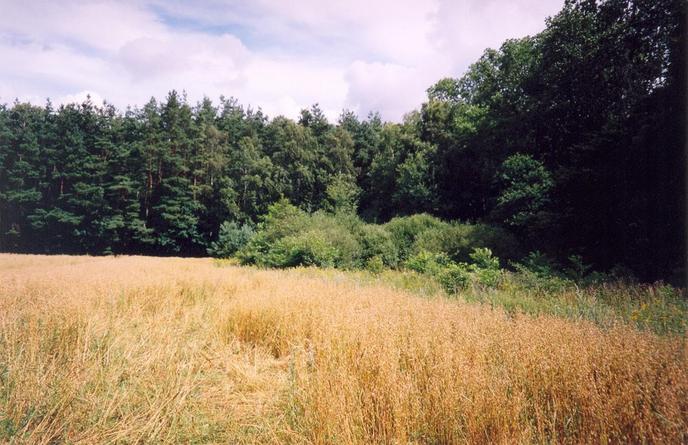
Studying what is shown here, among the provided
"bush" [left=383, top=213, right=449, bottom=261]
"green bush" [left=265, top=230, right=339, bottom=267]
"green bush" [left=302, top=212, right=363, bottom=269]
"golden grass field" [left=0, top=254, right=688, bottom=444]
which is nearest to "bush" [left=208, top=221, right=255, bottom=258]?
"green bush" [left=302, top=212, right=363, bottom=269]

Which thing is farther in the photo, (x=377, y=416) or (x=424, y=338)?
(x=424, y=338)

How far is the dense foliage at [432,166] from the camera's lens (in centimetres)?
1109

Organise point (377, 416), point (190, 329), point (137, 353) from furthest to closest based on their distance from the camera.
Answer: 1. point (190, 329)
2. point (137, 353)
3. point (377, 416)

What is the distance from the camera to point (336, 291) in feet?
21.7

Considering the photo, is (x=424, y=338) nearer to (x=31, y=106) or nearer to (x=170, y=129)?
(x=170, y=129)

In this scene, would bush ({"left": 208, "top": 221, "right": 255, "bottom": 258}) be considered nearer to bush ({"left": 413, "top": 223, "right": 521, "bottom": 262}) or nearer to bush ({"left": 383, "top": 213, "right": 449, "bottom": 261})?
bush ({"left": 383, "top": 213, "right": 449, "bottom": 261})

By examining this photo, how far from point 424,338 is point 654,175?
1162 centimetres

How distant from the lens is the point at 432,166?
27219mm

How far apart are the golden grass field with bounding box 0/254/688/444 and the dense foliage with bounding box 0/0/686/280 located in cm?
748

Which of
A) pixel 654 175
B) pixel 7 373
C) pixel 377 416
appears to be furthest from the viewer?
pixel 654 175

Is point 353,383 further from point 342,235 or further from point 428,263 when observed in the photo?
point 342,235

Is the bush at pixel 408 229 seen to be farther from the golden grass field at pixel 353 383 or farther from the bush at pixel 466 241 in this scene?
the golden grass field at pixel 353 383

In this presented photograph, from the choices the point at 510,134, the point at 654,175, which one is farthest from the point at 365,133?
the point at 654,175

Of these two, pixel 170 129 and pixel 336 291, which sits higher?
pixel 170 129
